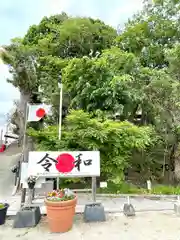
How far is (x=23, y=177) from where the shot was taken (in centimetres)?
329

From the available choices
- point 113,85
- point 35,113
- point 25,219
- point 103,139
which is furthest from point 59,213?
point 113,85

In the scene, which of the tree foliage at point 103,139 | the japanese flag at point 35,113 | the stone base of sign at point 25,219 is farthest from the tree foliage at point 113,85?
the stone base of sign at point 25,219

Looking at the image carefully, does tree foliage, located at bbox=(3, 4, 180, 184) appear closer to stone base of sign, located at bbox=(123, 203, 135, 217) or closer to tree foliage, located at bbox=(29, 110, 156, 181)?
tree foliage, located at bbox=(29, 110, 156, 181)

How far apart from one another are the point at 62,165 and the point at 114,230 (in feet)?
4.15

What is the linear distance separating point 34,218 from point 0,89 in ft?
18.1

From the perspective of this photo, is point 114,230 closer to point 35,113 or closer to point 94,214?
point 94,214

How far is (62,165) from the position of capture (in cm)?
332

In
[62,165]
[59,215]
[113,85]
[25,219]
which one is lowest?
[25,219]

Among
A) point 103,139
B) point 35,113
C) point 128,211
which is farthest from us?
point 103,139

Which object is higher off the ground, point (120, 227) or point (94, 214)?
point (94, 214)

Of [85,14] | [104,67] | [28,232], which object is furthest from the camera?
[85,14]

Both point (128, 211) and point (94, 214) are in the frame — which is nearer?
point (94, 214)

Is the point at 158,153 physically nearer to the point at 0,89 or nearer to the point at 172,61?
the point at 172,61

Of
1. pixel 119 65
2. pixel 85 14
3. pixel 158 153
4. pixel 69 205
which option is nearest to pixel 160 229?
pixel 69 205
